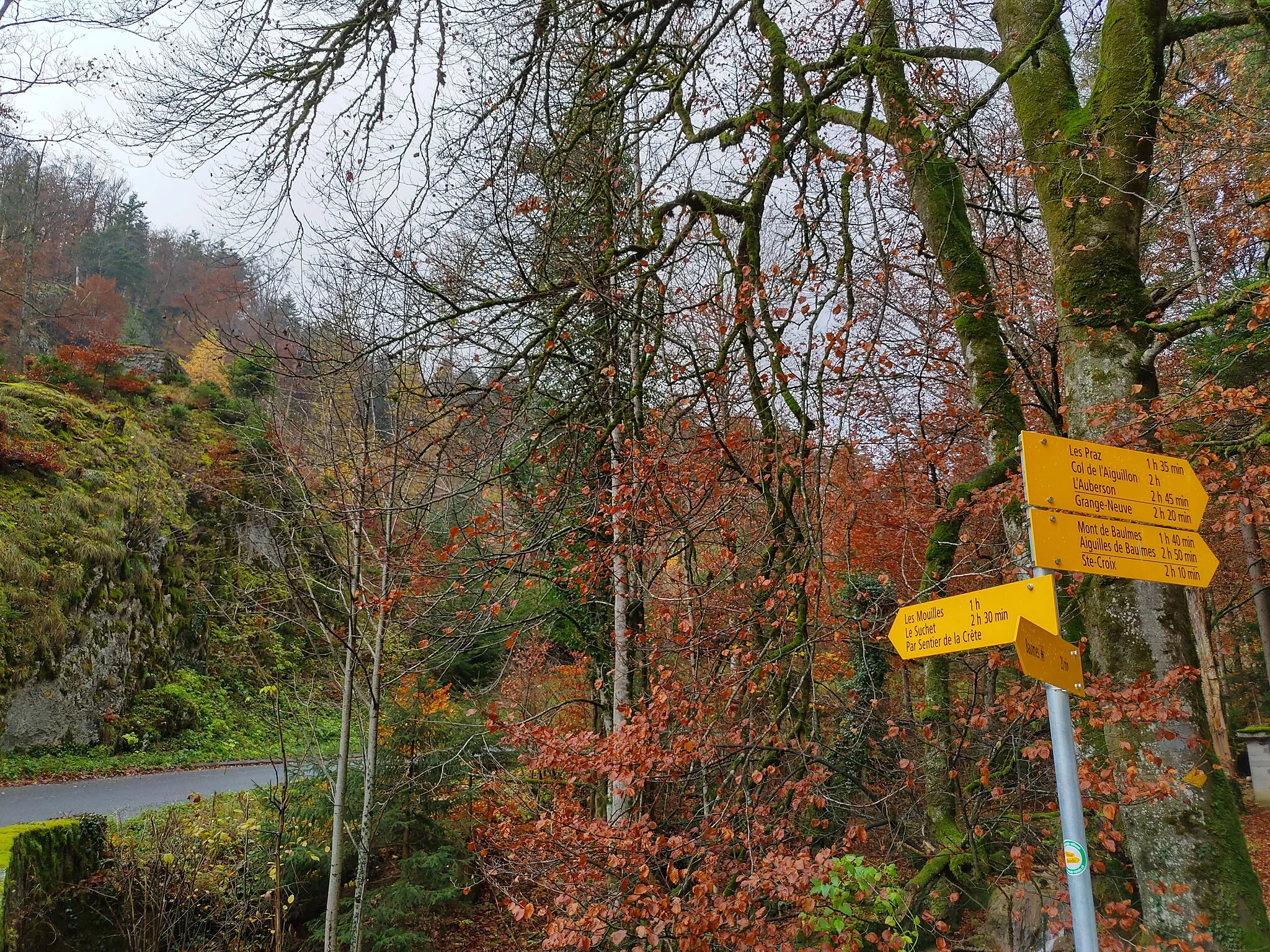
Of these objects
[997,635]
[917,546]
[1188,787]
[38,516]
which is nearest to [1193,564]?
[997,635]

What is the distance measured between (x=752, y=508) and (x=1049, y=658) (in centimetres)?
342

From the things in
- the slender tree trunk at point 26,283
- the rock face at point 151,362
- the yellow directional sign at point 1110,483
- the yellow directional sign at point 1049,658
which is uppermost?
the slender tree trunk at point 26,283

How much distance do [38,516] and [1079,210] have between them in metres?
15.6

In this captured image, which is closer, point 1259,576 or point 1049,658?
point 1049,658

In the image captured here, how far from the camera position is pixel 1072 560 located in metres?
1.82

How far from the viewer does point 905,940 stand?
122 inches

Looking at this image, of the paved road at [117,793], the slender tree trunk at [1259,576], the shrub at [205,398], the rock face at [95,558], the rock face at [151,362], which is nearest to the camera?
the paved road at [117,793]

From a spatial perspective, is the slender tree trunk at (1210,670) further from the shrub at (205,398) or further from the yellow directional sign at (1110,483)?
the shrub at (205,398)

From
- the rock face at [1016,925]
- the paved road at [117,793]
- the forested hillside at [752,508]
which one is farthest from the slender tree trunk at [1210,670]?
the paved road at [117,793]

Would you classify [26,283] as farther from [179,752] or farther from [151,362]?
[179,752]

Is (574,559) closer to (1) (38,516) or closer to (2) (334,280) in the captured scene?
(2) (334,280)

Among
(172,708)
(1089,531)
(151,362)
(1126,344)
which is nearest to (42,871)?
(1089,531)

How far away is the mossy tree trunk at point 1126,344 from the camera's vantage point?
2.96 m

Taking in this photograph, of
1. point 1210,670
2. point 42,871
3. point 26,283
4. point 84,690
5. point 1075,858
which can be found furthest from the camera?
point 26,283
